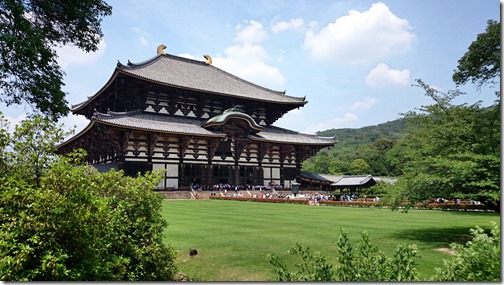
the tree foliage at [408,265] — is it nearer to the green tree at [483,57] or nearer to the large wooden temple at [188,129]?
the green tree at [483,57]

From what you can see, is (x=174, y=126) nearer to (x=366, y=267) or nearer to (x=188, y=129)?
(x=188, y=129)

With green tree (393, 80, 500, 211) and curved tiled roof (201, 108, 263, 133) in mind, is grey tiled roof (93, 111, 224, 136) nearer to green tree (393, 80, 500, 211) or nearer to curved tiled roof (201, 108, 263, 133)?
curved tiled roof (201, 108, 263, 133)

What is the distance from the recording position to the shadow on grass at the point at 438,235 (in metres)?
9.54

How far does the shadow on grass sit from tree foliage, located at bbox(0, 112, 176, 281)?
7.63m

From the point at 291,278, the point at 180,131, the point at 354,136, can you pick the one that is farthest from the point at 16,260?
the point at 354,136

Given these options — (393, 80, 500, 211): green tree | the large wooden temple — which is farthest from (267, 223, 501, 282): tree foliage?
the large wooden temple

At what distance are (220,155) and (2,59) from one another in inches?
1085

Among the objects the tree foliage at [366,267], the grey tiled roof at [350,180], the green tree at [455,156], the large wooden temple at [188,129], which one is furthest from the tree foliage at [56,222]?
the grey tiled roof at [350,180]

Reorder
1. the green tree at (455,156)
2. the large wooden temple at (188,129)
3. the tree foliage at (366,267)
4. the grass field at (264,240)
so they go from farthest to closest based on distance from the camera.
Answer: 1. the large wooden temple at (188,129)
2. the green tree at (455,156)
3. the grass field at (264,240)
4. the tree foliage at (366,267)

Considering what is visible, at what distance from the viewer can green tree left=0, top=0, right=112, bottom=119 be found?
743 centimetres

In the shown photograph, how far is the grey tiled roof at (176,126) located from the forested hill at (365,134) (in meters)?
71.3

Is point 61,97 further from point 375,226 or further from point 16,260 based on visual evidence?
point 375,226

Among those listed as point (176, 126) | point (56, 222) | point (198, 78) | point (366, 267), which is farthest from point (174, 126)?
point (366, 267)

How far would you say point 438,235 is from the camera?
10.5 m
